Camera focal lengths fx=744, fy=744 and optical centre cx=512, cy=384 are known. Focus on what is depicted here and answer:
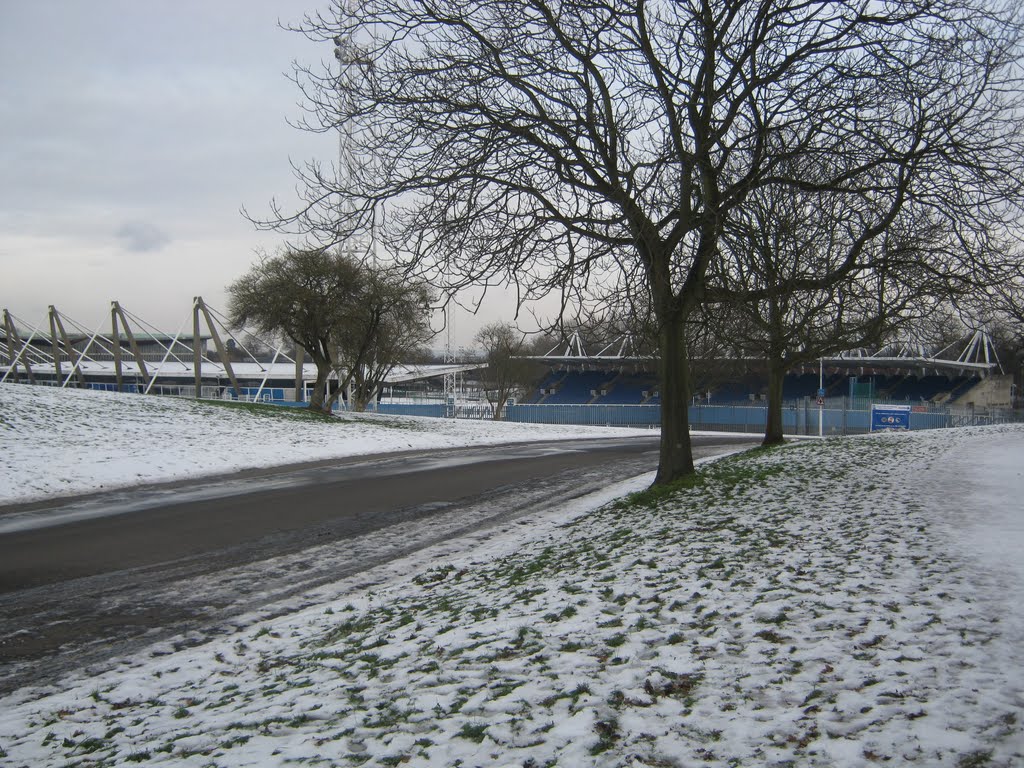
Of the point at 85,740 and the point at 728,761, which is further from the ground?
the point at 728,761

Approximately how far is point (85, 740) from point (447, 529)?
6510mm

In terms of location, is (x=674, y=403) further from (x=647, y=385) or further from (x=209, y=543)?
(x=647, y=385)

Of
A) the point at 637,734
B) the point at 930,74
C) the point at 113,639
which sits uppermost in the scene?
the point at 930,74

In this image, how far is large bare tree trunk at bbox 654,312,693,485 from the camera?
11.5m

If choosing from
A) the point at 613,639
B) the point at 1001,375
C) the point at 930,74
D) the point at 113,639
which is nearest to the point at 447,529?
the point at 113,639

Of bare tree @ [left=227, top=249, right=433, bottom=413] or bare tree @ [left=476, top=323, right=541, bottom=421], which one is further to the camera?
bare tree @ [left=476, top=323, right=541, bottom=421]

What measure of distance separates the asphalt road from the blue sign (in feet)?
83.3

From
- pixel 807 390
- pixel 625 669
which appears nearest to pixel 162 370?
pixel 807 390

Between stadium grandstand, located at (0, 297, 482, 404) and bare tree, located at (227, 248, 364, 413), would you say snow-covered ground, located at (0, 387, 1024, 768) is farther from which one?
stadium grandstand, located at (0, 297, 482, 404)

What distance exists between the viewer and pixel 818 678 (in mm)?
3977

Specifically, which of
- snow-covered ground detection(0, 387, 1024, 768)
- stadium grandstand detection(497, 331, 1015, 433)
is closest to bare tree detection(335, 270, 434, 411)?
stadium grandstand detection(497, 331, 1015, 433)

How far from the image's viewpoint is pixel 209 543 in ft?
31.4

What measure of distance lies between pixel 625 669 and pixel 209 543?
6.94 meters

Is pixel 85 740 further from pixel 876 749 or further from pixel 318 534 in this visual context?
pixel 318 534
